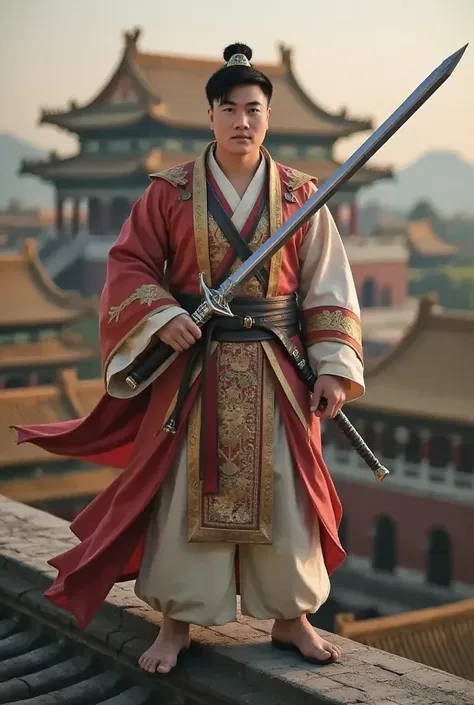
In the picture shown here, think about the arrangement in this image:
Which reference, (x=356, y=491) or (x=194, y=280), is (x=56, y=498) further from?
(x=194, y=280)

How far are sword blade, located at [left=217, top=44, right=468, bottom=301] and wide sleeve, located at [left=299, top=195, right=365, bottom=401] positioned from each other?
17 centimetres

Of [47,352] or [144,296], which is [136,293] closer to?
[144,296]

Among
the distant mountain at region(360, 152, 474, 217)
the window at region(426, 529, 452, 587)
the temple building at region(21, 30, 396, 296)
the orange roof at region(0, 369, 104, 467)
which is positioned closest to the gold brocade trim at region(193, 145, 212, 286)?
the orange roof at region(0, 369, 104, 467)

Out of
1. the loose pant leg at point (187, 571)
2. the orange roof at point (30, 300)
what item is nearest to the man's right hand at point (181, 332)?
the loose pant leg at point (187, 571)

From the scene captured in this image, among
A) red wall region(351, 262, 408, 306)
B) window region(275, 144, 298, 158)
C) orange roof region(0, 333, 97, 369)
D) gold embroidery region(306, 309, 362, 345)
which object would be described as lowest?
gold embroidery region(306, 309, 362, 345)

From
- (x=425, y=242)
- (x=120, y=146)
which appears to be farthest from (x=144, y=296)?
(x=425, y=242)

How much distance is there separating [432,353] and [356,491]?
1.94m

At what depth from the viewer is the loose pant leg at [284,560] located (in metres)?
2.70

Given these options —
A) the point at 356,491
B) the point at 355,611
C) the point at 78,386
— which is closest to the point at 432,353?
the point at 356,491

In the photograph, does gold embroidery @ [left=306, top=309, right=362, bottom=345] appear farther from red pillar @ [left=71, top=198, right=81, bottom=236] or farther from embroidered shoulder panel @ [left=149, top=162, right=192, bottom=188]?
red pillar @ [left=71, top=198, right=81, bottom=236]

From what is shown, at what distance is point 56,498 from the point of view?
14.1m

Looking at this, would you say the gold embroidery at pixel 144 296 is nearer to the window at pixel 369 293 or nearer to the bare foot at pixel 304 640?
the bare foot at pixel 304 640

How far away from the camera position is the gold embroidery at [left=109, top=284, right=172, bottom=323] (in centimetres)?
269

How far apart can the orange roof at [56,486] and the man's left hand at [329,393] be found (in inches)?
451
